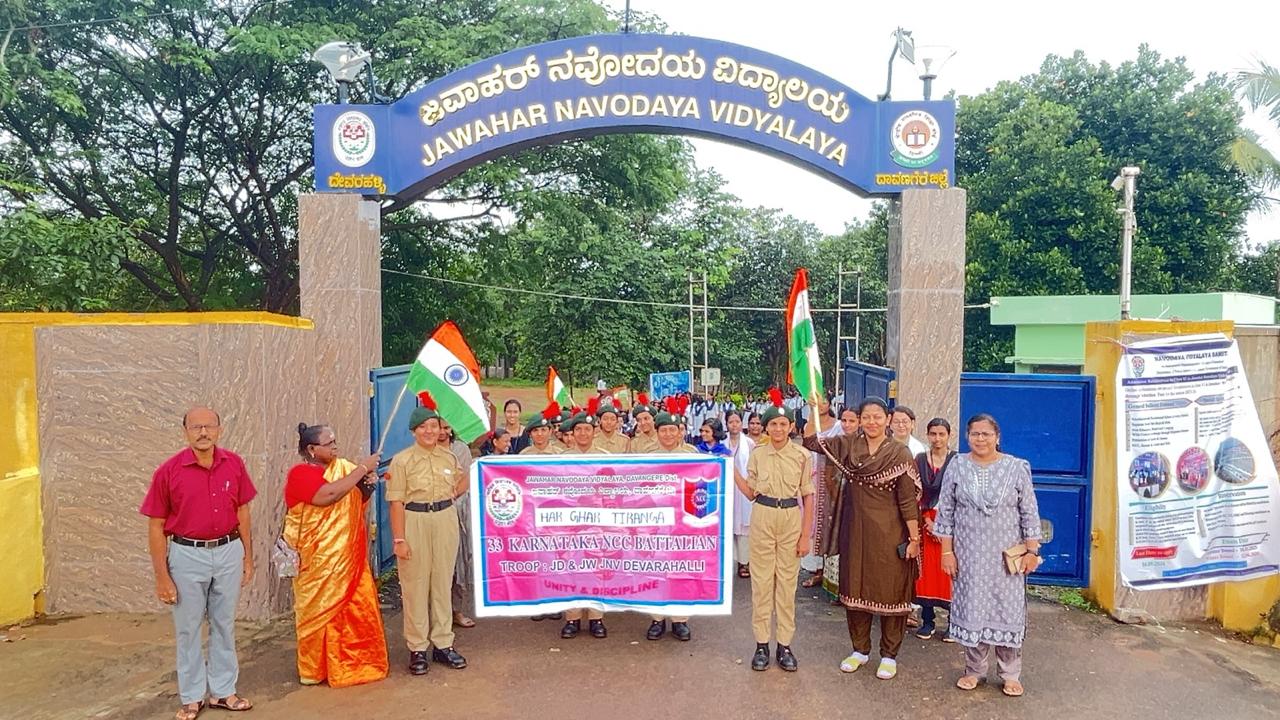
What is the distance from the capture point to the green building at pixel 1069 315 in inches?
763

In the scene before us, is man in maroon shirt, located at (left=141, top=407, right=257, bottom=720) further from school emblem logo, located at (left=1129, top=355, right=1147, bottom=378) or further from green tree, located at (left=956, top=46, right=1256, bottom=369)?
green tree, located at (left=956, top=46, right=1256, bottom=369)

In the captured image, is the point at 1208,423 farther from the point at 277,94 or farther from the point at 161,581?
the point at 277,94

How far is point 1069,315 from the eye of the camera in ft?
70.3

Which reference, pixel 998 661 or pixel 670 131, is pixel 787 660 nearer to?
pixel 998 661

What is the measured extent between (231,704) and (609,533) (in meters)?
2.33

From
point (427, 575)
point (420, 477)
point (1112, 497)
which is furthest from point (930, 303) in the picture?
point (427, 575)

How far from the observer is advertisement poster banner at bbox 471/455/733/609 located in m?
5.42

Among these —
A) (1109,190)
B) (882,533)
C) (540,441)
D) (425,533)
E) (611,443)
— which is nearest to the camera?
(882,533)

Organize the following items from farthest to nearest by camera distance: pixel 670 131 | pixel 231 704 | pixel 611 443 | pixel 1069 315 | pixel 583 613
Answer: pixel 1069 315 < pixel 670 131 < pixel 611 443 < pixel 583 613 < pixel 231 704

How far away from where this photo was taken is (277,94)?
1322cm

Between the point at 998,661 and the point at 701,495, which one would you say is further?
the point at 701,495

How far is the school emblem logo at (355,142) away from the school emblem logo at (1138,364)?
5.91m

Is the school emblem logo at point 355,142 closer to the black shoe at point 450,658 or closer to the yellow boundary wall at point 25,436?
the yellow boundary wall at point 25,436

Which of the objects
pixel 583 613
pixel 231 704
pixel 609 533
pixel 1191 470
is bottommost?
pixel 231 704
